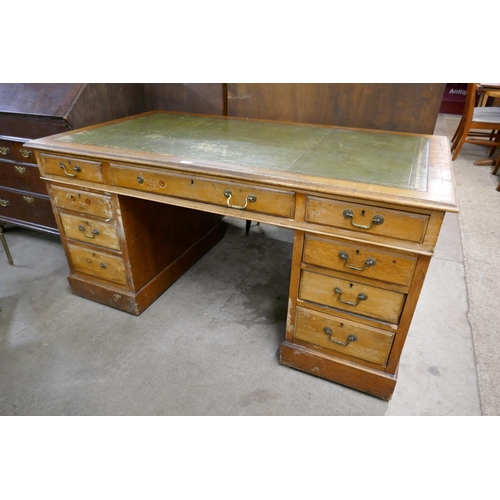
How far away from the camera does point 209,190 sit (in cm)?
135

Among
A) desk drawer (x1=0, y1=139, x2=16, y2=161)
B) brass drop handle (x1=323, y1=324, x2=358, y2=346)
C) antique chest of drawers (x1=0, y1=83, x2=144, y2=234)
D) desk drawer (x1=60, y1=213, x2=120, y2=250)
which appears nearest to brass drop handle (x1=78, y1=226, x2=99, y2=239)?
desk drawer (x1=60, y1=213, x2=120, y2=250)

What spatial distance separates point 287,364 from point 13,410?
1087 millimetres

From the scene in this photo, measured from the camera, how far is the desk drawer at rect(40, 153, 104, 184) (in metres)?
1.55

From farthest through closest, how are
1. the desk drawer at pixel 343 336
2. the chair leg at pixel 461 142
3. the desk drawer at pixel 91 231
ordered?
1. the chair leg at pixel 461 142
2. the desk drawer at pixel 91 231
3. the desk drawer at pixel 343 336

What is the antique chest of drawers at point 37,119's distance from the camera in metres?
1.89

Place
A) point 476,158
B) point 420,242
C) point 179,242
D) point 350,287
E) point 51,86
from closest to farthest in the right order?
point 420,242
point 350,287
point 51,86
point 179,242
point 476,158

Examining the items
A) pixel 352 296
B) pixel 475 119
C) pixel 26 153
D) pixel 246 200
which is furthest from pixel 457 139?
pixel 26 153

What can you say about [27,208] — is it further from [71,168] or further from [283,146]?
[283,146]

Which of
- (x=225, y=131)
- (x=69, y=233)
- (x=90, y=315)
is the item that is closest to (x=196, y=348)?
(x=90, y=315)

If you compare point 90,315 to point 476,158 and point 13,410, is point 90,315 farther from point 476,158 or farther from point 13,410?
point 476,158

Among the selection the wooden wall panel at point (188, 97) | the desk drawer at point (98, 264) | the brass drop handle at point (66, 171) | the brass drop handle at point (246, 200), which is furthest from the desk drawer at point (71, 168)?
the wooden wall panel at point (188, 97)

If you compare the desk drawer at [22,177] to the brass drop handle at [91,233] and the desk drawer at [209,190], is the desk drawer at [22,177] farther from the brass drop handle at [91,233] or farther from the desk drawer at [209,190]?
the desk drawer at [209,190]

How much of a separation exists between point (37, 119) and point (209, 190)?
1.21 m

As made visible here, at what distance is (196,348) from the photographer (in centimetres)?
170
